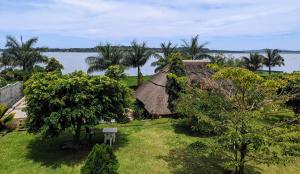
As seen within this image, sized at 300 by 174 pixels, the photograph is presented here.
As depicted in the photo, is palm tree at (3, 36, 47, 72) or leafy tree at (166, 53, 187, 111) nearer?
leafy tree at (166, 53, 187, 111)

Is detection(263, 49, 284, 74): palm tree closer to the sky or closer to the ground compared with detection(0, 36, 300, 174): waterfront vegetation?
closer to the sky

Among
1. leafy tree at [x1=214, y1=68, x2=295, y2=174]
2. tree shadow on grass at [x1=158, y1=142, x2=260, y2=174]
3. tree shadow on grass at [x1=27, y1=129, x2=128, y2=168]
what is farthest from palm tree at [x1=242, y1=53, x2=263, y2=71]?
leafy tree at [x1=214, y1=68, x2=295, y2=174]

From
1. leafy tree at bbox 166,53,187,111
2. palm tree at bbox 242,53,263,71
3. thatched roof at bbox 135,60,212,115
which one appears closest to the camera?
leafy tree at bbox 166,53,187,111

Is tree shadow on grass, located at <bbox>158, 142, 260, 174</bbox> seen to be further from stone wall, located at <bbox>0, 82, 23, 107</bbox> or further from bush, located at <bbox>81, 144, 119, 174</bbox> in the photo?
stone wall, located at <bbox>0, 82, 23, 107</bbox>

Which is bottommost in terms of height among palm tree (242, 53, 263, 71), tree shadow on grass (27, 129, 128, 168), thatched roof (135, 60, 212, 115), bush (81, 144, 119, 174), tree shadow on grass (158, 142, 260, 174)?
tree shadow on grass (158, 142, 260, 174)

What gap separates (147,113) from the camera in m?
25.7

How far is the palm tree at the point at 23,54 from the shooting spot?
132ft

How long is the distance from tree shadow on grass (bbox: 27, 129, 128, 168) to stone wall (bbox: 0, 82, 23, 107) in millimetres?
9925

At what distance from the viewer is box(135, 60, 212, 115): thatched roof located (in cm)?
2459

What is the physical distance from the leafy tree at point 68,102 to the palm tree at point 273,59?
43834mm

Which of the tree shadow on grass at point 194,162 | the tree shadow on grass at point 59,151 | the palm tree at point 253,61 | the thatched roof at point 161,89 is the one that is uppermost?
the palm tree at point 253,61

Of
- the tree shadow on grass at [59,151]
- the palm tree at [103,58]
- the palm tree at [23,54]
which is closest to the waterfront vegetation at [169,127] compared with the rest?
the tree shadow on grass at [59,151]

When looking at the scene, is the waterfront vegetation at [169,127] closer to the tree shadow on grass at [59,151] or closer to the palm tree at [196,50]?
the tree shadow on grass at [59,151]

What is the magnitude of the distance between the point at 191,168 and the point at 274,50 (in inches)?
1803
